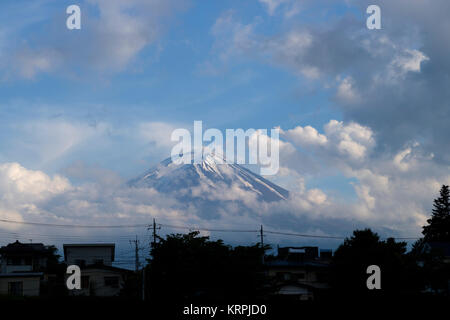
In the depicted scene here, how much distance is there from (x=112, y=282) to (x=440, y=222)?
54417 millimetres

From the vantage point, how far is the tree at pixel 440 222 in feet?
250

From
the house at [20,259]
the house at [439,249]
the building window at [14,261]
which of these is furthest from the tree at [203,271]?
the house at [439,249]

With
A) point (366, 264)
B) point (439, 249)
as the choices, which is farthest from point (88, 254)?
point (439, 249)

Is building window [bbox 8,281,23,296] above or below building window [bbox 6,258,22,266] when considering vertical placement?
below

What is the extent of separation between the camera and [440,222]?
79.4 m

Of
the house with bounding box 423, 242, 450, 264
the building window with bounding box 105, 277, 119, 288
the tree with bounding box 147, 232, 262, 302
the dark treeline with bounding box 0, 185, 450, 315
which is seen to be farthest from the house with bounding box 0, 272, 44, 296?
the house with bounding box 423, 242, 450, 264

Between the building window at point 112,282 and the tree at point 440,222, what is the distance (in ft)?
159

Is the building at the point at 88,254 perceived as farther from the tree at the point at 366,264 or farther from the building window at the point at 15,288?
the tree at the point at 366,264

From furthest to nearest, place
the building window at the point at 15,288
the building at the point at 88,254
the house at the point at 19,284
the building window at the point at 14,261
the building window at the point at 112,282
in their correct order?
the building at the point at 88,254
the building window at the point at 14,261
the building window at the point at 112,282
the building window at the point at 15,288
the house at the point at 19,284

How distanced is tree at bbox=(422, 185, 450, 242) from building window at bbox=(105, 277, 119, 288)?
48365mm

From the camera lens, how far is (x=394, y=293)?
34938 mm

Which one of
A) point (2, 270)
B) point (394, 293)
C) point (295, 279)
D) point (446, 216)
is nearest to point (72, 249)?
point (2, 270)

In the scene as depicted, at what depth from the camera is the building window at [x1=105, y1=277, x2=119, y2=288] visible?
46.0m

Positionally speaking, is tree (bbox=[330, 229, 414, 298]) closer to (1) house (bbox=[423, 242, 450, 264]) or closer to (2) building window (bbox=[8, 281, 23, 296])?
(1) house (bbox=[423, 242, 450, 264])
